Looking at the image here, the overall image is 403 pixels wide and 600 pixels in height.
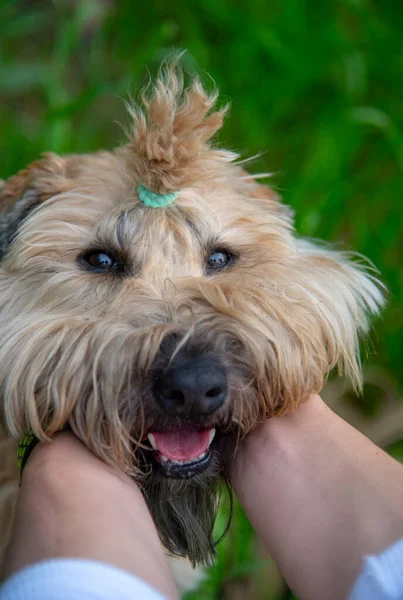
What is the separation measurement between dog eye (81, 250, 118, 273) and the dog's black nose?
0.55 metres

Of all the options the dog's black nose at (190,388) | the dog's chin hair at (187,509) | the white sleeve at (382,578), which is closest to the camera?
the white sleeve at (382,578)

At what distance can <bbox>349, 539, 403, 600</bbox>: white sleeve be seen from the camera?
1.40m

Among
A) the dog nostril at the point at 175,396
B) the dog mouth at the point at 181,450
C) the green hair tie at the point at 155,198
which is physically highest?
the green hair tie at the point at 155,198

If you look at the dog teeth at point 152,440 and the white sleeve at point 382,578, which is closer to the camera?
the white sleeve at point 382,578

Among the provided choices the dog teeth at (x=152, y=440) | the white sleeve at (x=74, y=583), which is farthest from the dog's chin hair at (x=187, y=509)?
the white sleeve at (x=74, y=583)

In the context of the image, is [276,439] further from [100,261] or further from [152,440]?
[100,261]

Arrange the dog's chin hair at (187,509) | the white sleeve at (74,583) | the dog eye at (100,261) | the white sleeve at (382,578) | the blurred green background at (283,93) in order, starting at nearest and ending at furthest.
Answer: the white sleeve at (74,583), the white sleeve at (382,578), the dog's chin hair at (187,509), the dog eye at (100,261), the blurred green background at (283,93)

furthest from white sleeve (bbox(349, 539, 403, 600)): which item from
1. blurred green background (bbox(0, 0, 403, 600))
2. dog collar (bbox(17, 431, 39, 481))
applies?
blurred green background (bbox(0, 0, 403, 600))

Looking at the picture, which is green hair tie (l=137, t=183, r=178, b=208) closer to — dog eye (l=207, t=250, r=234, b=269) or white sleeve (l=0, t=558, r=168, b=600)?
dog eye (l=207, t=250, r=234, b=269)

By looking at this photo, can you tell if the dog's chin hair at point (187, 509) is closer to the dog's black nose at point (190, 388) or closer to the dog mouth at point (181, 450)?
the dog mouth at point (181, 450)

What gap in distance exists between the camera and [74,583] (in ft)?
4.25

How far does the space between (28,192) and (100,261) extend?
47cm

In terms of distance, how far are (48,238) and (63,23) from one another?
3.13 m

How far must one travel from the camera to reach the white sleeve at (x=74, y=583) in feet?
4.19
